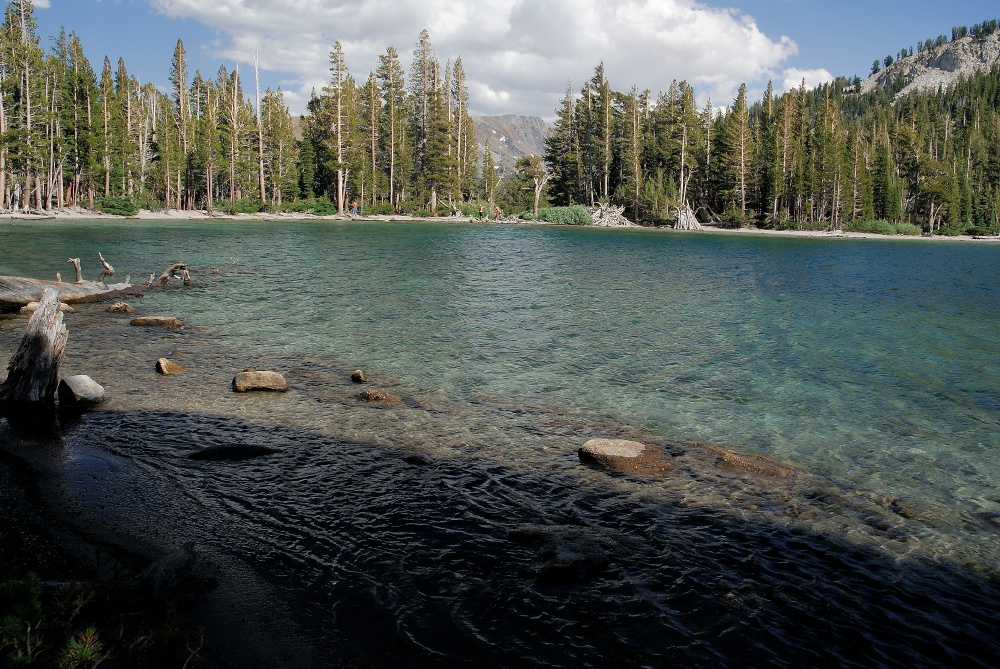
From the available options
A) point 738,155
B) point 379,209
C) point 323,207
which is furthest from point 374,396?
point 738,155

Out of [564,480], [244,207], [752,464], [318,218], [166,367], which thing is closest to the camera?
[564,480]

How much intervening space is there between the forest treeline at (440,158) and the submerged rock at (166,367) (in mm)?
64846

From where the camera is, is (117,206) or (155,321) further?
(117,206)

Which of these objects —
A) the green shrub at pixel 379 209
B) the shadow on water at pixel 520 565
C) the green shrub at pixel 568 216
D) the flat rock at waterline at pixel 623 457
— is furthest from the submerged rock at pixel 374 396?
the green shrub at pixel 568 216

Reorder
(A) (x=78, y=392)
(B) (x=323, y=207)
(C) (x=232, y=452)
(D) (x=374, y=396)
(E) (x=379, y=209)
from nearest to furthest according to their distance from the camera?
1. (C) (x=232, y=452)
2. (A) (x=78, y=392)
3. (D) (x=374, y=396)
4. (B) (x=323, y=207)
5. (E) (x=379, y=209)

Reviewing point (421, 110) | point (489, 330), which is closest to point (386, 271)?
point (489, 330)

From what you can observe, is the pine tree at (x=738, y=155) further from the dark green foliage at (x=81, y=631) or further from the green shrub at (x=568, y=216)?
the dark green foliage at (x=81, y=631)

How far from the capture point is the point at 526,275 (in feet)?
95.4

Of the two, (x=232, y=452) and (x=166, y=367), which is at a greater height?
(x=166, y=367)

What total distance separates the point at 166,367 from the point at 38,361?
7.60 ft

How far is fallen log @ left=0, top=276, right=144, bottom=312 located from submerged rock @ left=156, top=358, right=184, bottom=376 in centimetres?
430

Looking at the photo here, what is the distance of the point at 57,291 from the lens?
1355 cm

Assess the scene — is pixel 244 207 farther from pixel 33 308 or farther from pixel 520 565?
pixel 520 565

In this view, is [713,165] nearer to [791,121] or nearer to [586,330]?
[791,121]
